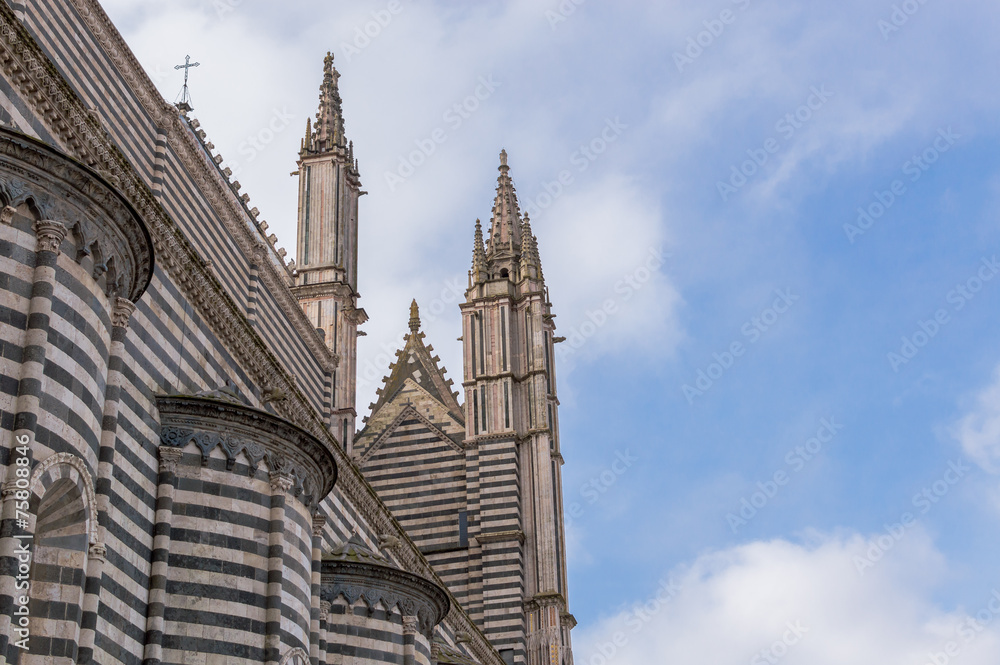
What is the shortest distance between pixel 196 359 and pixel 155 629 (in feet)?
16.2

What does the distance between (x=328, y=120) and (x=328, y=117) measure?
12cm

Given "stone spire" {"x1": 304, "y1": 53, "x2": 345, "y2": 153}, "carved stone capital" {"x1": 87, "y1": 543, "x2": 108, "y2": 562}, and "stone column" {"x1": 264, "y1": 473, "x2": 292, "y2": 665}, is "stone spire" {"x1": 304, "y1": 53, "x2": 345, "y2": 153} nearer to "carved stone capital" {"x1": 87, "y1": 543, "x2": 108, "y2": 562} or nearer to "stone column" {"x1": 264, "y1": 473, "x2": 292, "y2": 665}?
"stone column" {"x1": 264, "y1": 473, "x2": 292, "y2": 665}

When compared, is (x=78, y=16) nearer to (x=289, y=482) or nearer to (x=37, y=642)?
(x=289, y=482)

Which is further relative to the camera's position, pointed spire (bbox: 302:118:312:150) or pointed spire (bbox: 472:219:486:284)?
pointed spire (bbox: 472:219:486:284)

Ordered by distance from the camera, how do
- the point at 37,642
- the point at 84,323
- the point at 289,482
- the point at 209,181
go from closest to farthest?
the point at 37,642 < the point at 84,323 < the point at 289,482 < the point at 209,181

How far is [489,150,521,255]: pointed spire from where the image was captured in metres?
51.5

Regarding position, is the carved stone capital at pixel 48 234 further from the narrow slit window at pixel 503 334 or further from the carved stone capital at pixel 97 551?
the narrow slit window at pixel 503 334

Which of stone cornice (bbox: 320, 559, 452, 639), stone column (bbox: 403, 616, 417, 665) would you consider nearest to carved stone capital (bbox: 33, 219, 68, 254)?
stone cornice (bbox: 320, 559, 452, 639)

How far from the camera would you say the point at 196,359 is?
70.3 feet

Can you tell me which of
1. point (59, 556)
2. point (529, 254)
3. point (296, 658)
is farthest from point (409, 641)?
point (529, 254)

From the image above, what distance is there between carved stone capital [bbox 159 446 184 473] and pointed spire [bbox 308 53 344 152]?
921 inches

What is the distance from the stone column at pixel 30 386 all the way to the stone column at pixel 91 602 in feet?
6.50

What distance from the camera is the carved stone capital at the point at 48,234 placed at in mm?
15719

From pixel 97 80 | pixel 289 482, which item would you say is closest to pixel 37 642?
pixel 289 482
